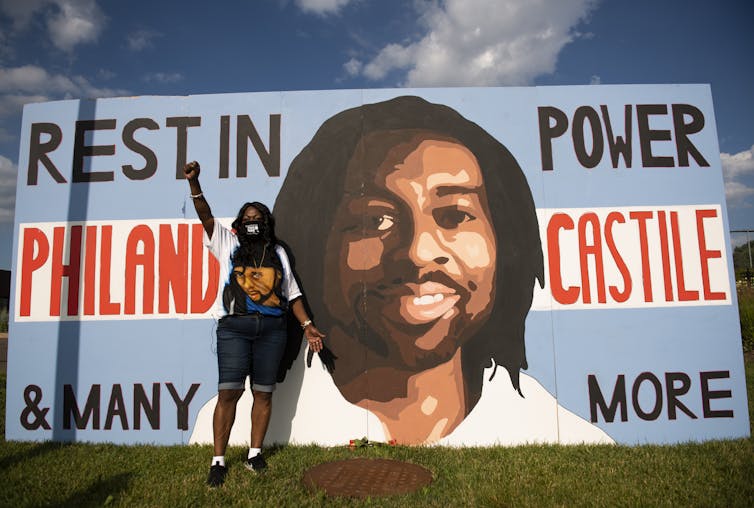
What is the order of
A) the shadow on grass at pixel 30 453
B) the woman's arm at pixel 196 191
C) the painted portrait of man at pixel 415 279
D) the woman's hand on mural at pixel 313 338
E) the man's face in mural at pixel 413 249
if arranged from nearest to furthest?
the woman's arm at pixel 196 191 < the shadow on grass at pixel 30 453 < the woman's hand on mural at pixel 313 338 < the painted portrait of man at pixel 415 279 < the man's face in mural at pixel 413 249

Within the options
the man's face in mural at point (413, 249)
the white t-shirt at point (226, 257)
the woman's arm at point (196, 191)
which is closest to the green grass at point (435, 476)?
the man's face in mural at point (413, 249)

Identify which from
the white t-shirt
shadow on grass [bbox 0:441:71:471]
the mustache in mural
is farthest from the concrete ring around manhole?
shadow on grass [bbox 0:441:71:471]

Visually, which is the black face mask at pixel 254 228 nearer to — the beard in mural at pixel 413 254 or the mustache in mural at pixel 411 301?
the beard in mural at pixel 413 254

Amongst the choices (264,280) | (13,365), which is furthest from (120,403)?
(264,280)

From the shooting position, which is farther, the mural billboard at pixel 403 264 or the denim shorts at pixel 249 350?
the mural billboard at pixel 403 264

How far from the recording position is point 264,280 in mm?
3734

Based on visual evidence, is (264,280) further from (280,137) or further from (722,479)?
(722,479)

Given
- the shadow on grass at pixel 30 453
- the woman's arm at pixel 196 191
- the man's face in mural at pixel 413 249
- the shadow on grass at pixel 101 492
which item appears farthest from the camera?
the man's face in mural at pixel 413 249

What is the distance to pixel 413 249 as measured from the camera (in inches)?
177

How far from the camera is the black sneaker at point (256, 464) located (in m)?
3.59

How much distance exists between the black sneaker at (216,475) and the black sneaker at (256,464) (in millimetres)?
214

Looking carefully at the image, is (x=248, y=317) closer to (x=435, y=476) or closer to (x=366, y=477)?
(x=366, y=477)

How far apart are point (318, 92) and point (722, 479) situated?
464cm

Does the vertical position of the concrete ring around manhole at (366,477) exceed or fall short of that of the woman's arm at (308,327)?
it falls short
